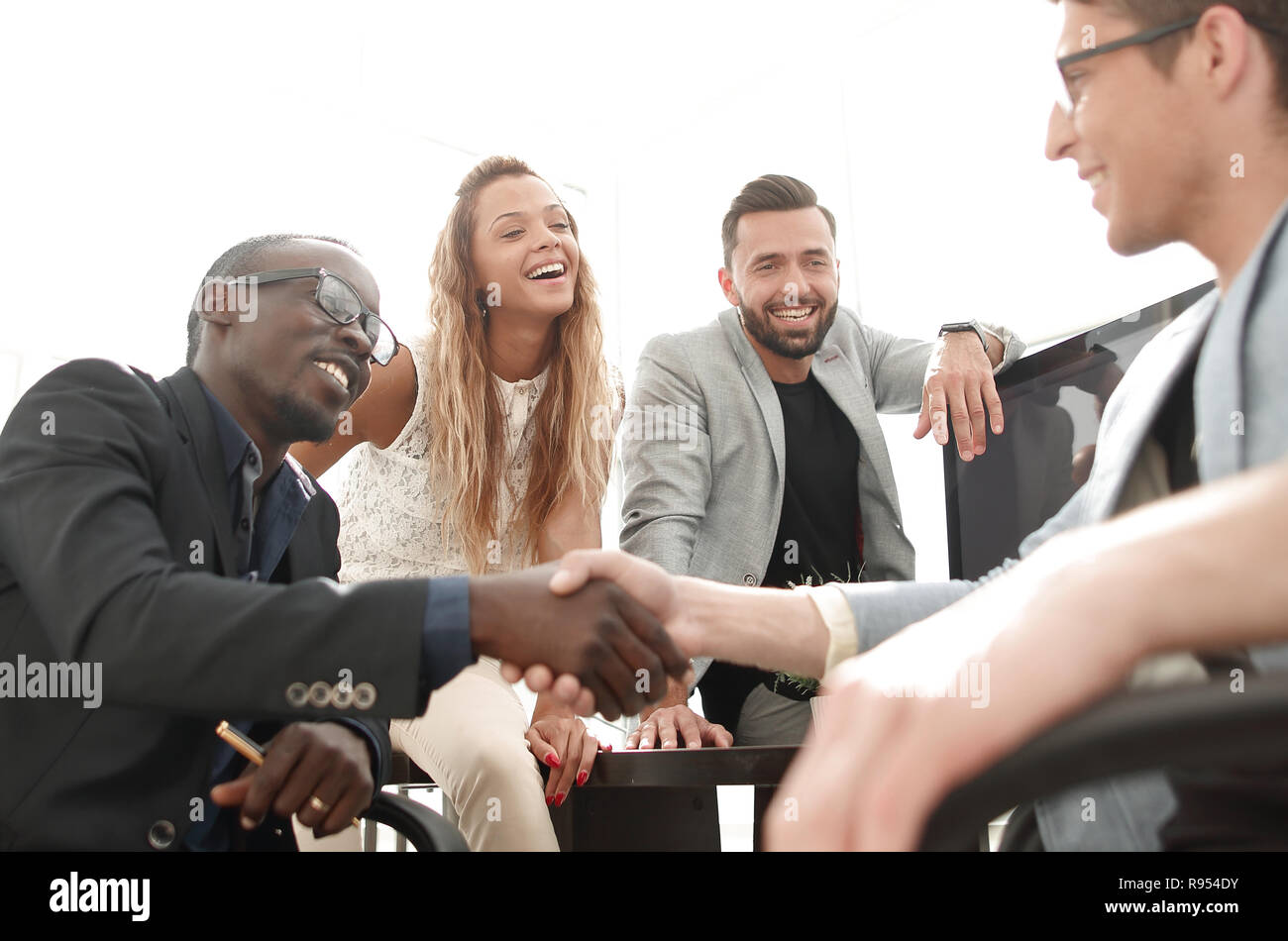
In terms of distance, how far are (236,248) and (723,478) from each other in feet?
4.48

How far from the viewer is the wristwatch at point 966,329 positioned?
2.58m

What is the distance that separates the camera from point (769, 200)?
10.8 ft

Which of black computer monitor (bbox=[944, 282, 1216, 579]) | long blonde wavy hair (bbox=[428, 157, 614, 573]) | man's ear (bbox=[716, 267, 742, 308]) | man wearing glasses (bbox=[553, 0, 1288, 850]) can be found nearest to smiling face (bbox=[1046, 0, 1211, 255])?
man wearing glasses (bbox=[553, 0, 1288, 850])

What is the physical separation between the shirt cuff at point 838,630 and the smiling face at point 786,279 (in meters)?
1.75

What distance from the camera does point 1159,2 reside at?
115 centimetres

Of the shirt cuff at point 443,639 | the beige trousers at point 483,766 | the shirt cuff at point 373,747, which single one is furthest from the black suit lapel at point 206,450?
the beige trousers at point 483,766

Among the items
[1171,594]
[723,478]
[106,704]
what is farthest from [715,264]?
[1171,594]

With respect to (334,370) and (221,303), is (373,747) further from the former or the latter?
(221,303)

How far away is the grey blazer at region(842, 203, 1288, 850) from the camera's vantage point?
88cm

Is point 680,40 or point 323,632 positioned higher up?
point 680,40

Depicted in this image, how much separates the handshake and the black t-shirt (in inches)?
52.7

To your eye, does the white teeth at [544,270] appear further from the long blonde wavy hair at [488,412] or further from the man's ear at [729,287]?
the man's ear at [729,287]
